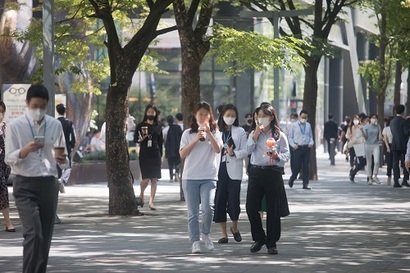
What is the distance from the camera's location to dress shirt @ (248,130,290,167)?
14102 mm

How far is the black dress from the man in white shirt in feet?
38.3

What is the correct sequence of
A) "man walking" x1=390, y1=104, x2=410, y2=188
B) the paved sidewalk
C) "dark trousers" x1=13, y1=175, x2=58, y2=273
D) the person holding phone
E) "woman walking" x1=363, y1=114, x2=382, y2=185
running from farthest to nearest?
"woman walking" x1=363, y1=114, x2=382, y2=185, "man walking" x1=390, y1=104, x2=410, y2=188, the person holding phone, the paved sidewalk, "dark trousers" x1=13, y1=175, x2=58, y2=273

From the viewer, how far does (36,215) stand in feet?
32.8

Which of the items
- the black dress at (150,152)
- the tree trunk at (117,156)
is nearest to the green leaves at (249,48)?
the black dress at (150,152)

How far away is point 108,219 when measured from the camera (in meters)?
19.4

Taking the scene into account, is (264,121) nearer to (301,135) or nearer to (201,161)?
(201,161)

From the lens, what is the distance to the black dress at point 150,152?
864 inches

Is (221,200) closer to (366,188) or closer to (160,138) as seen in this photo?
(160,138)

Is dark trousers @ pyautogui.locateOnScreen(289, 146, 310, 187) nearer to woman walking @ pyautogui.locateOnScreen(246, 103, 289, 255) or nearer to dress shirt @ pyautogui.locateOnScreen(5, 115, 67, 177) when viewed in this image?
woman walking @ pyautogui.locateOnScreen(246, 103, 289, 255)

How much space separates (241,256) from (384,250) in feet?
6.32

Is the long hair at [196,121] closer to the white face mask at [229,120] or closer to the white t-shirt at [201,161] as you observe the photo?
the white t-shirt at [201,161]

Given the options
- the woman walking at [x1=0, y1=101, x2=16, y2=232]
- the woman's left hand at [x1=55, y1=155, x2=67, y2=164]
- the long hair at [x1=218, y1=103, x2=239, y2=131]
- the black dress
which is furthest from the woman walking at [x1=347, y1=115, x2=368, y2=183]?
the woman's left hand at [x1=55, y1=155, x2=67, y2=164]

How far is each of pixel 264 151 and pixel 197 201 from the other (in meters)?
1.00

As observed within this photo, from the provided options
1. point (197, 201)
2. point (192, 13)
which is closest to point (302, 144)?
point (192, 13)
